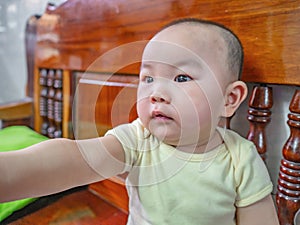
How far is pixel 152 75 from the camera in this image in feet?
1.52

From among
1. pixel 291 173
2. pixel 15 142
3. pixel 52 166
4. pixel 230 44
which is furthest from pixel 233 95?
pixel 15 142

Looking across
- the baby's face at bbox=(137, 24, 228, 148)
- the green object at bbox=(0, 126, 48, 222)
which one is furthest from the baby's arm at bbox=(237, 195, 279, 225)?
the green object at bbox=(0, 126, 48, 222)

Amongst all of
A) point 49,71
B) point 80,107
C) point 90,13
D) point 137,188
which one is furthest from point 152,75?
point 49,71

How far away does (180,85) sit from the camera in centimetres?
46

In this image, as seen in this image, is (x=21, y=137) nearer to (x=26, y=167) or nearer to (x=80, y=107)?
(x=80, y=107)

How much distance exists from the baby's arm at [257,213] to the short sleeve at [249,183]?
1 cm

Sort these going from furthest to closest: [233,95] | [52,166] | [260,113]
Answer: [260,113], [233,95], [52,166]

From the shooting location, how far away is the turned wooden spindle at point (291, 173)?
564 millimetres

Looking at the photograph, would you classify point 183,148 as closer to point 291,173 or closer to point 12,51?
point 291,173

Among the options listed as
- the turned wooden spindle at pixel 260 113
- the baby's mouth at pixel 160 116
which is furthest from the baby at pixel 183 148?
the turned wooden spindle at pixel 260 113

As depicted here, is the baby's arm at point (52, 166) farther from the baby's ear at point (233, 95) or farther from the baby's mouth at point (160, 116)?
the baby's ear at point (233, 95)

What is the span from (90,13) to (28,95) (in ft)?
1.92

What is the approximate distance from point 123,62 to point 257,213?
366 mm

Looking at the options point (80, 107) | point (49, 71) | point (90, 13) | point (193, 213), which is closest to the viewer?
point (193, 213)
